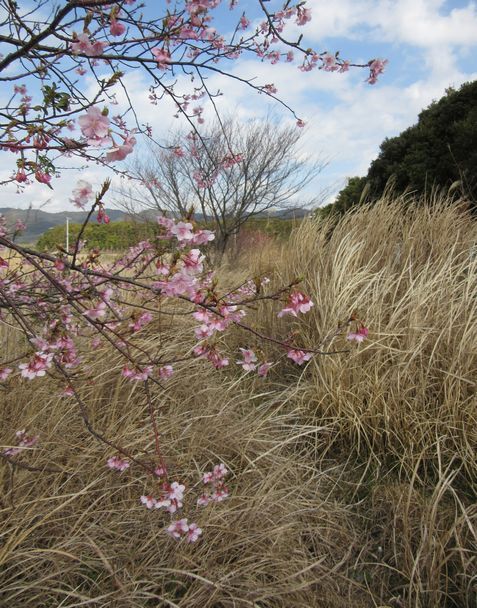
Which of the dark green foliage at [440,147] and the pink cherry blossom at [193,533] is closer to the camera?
the pink cherry blossom at [193,533]

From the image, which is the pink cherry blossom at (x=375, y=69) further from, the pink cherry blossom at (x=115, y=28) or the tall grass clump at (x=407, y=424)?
the pink cherry blossom at (x=115, y=28)

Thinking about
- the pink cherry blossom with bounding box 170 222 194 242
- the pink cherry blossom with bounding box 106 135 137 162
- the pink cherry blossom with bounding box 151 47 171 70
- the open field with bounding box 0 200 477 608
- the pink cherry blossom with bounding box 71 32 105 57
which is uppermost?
the pink cherry blossom with bounding box 151 47 171 70

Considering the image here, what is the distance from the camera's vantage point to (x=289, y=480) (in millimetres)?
1948

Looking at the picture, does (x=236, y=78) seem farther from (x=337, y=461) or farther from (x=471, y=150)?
(x=471, y=150)

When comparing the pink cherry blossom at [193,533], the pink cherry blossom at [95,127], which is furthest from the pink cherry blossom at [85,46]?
the pink cherry blossom at [193,533]

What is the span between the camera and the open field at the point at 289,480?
1373 mm

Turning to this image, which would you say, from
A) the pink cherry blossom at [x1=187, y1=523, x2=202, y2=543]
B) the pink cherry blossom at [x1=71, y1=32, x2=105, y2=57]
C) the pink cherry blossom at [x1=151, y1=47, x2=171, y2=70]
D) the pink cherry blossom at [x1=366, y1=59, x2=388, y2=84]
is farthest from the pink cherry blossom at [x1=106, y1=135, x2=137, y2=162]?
the pink cherry blossom at [x1=366, y1=59, x2=388, y2=84]

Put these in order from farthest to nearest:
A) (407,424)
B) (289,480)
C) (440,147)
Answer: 1. (440,147)
2. (407,424)
3. (289,480)

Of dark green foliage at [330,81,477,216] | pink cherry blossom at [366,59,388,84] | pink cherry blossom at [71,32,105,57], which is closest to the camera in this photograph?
pink cherry blossom at [71,32,105,57]

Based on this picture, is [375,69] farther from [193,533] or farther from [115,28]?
[193,533]

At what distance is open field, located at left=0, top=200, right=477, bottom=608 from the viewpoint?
1.37m

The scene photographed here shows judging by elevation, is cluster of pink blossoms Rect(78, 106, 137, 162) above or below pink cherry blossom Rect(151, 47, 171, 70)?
below

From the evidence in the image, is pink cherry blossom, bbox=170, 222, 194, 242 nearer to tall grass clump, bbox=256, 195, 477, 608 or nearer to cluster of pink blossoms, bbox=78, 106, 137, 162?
cluster of pink blossoms, bbox=78, 106, 137, 162

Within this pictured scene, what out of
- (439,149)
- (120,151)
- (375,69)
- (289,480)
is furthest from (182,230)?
(439,149)
